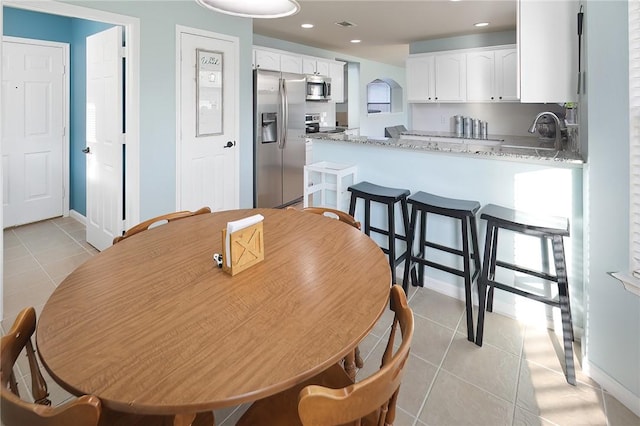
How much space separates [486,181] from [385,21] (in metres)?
2.95

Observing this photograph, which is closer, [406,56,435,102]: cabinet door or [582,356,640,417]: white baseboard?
[582,356,640,417]: white baseboard

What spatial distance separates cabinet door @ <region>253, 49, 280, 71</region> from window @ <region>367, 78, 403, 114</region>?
14.2 ft

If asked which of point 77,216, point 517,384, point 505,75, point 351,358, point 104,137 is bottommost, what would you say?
point 517,384

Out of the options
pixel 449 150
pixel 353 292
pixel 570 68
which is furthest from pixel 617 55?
pixel 353 292

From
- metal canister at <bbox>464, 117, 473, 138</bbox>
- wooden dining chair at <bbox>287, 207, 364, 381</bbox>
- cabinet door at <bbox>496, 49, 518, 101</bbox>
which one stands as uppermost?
cabinet door at <bbox>496, 49, 518, 101</bbox>

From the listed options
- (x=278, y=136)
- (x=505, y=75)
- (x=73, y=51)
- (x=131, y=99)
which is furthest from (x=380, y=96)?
(x=131, y=99)

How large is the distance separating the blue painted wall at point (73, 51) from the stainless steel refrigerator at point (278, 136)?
1.85m

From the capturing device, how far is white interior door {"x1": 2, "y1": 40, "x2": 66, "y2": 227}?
13.6 ft

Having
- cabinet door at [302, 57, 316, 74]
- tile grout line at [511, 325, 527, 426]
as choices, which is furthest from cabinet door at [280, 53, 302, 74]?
tile grout line at [511, 325, 527, 426]

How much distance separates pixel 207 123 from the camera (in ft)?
12.5

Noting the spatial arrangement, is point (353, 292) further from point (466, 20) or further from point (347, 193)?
point (466, 20)

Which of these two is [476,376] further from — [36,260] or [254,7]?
[36,260]

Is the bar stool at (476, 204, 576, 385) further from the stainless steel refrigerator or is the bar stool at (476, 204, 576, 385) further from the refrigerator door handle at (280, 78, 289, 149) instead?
the refrigerator door handle at (280, 78, 289, 149)

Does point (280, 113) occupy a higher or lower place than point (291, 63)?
lower
